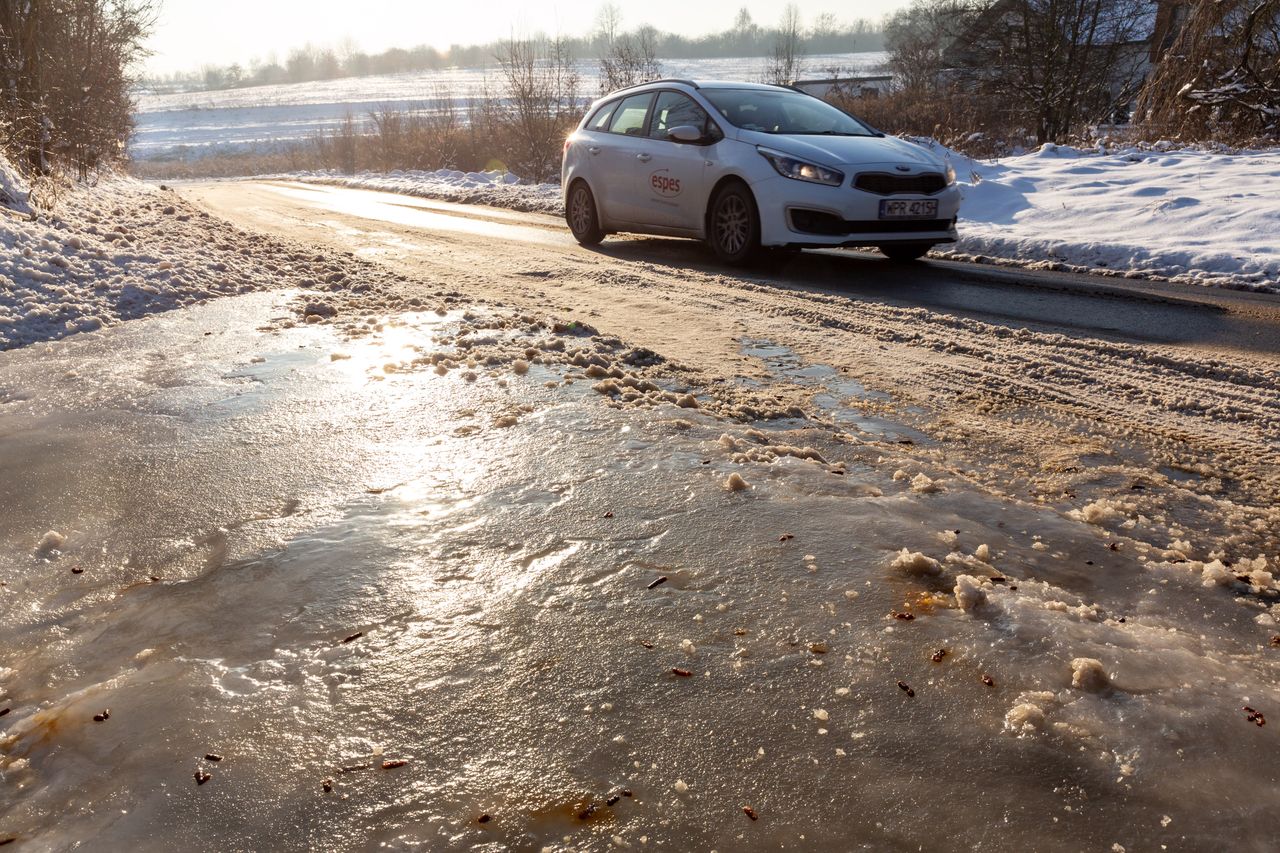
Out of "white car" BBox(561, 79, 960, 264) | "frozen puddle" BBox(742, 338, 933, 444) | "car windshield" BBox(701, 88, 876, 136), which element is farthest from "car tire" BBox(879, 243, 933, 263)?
"frozen puddle" BBox(742, 338, 933, 444)

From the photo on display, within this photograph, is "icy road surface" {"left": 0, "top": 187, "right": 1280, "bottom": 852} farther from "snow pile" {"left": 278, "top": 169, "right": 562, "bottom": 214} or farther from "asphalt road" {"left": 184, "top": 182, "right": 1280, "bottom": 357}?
"snow pile" {"left": 278, "top": 169, "right": 562, "bottom": 214}

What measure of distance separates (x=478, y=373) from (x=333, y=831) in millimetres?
3147

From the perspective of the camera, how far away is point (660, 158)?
30.9ft

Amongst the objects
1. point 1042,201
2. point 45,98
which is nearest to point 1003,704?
point 1042,201

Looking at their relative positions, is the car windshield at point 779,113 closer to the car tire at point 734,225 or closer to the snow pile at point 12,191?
the car tire at point 734,225

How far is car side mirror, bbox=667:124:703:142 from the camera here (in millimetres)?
8906

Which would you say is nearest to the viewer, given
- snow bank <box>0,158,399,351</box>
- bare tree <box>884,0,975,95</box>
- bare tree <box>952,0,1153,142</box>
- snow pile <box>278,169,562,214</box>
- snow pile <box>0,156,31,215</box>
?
snow bank <box>0,158,399,351</box>

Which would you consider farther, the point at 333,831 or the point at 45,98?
the point at 45,98

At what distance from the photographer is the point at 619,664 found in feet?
7.68

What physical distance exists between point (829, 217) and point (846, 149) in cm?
74

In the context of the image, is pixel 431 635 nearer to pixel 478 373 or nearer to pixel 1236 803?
pixel 1236 803

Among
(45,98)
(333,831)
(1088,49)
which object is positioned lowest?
(333,831)

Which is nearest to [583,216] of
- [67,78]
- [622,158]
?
[622,158]

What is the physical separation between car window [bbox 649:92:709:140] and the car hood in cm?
75
